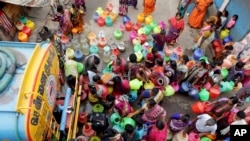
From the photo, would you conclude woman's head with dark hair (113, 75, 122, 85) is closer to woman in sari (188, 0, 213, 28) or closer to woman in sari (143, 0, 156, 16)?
woman in sari (143, 0, 156, 16)

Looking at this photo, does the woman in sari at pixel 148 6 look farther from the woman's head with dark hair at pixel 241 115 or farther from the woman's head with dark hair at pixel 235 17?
the woman's head with dark hair at pixel 241 115

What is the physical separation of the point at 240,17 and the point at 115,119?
5.11m

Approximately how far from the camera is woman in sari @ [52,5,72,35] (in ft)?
22.5

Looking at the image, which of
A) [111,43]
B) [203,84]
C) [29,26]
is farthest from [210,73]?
[29,26]

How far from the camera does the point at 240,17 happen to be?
7723 mm

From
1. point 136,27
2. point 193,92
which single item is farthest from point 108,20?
point 193,92

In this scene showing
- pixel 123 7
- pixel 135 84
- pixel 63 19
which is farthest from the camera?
pixel 123 7

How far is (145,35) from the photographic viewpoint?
7.69m

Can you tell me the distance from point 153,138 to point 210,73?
7.42ft

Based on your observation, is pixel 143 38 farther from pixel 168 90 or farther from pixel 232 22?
pixel 232 22

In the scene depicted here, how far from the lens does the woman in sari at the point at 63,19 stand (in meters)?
6.86

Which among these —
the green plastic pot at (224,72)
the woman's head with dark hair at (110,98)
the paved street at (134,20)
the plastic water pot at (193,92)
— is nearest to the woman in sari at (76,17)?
the paved street at (134,20)

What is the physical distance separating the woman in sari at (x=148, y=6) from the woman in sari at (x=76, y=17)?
2038 mm

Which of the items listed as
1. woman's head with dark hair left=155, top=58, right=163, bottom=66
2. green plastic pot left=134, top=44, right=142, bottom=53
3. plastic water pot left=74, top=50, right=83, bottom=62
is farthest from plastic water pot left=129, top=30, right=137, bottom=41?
woman's head with dark hair left=155, top=58, right=163, bottom=66
